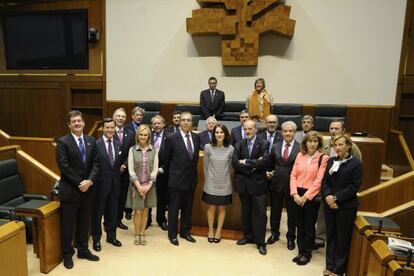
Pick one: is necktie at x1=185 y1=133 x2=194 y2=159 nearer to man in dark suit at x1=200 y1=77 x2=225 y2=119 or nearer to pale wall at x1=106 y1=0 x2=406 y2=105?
man in dark suit at x1=200 y1=77 x2=225 y2=119

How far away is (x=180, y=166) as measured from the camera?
3252mm

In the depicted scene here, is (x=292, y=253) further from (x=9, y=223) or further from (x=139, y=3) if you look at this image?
(x=139, y=3)

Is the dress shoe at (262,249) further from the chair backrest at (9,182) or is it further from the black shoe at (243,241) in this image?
the chair backrest at (9,182)

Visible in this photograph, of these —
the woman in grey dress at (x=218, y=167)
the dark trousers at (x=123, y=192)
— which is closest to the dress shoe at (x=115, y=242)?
the dark trousers at (x=123, y=192)

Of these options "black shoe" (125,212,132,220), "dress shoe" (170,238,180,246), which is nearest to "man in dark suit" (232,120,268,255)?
"dress shoe" (170,238,180,246)

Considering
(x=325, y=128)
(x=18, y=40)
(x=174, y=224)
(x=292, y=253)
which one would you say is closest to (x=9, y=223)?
(x=174, y=224)

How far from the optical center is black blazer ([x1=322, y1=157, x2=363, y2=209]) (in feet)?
8.25

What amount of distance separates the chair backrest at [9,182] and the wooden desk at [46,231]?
39.0 inches

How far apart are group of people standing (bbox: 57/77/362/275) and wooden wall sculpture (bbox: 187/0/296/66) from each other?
274 centimetres

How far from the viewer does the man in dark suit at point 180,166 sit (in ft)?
10.7

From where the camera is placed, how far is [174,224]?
3.39 meters

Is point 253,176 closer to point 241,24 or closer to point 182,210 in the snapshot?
point 182,210

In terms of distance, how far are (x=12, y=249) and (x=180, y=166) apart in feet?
5.14

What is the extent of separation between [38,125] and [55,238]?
16.5 feet
